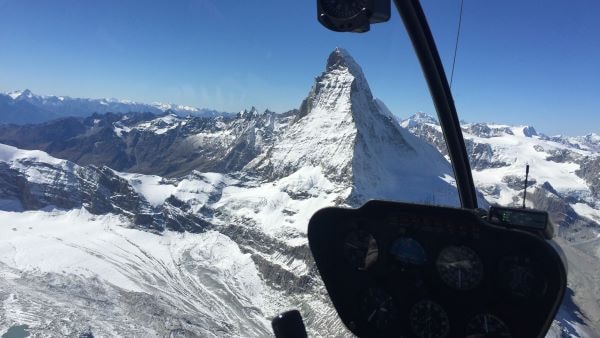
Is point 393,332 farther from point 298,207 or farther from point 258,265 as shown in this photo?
point 298,207

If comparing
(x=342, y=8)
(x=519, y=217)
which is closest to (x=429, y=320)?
(x=519, y=217)

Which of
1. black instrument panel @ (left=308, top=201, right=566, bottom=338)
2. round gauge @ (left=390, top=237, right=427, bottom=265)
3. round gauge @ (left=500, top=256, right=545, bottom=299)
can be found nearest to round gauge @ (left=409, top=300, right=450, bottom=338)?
black instrument panel @ (left=308, top=201, right=566, bottom=338)

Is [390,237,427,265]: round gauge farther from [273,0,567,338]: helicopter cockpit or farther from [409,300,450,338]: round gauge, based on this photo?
[409,300,450,338]: round gauge

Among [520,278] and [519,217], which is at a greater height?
[519,217]

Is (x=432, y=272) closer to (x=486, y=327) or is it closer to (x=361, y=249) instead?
(x=486, y=327)

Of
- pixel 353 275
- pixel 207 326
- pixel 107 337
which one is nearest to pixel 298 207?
Result: pixel 207 326

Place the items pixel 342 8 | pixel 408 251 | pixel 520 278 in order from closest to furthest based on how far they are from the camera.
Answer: pixel 342 8, pixel 520 278, pixel 408 251
